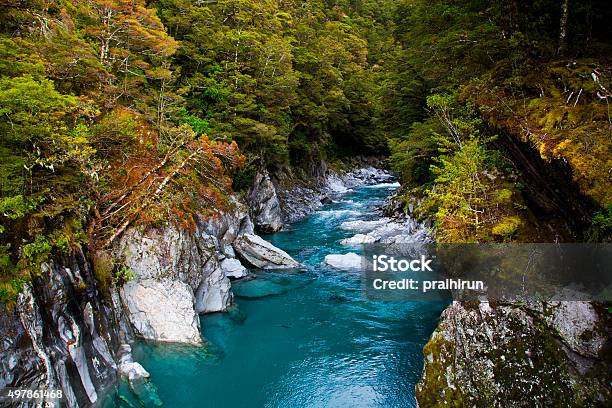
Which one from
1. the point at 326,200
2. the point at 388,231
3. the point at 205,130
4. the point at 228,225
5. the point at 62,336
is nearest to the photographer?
the point at 62,336

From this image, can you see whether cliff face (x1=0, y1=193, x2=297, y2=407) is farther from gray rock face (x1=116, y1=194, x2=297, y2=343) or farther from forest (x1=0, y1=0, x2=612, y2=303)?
forest (x1=0, y1=0, x2=612, y2=303)

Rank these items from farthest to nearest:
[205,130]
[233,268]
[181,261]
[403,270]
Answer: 1. [205,130]
2. [403,270]
3. [233,268]
4. [181,261]

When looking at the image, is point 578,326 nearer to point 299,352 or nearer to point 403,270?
point 299,352

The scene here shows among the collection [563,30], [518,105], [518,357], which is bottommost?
[518,357]

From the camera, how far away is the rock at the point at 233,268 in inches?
617

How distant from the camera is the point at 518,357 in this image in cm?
725

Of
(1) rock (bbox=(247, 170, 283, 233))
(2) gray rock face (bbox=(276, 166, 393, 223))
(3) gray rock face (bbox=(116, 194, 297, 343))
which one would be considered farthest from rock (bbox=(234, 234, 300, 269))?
(2) gray rock face (bbox=(276, 166, 393, 223))

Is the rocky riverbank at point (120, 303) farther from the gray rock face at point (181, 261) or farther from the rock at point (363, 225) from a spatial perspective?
the rock at point (363, 225)

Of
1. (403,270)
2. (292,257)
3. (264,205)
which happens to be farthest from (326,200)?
(403,270)

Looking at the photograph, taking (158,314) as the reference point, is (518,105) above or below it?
above

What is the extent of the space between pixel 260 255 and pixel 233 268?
1609mm

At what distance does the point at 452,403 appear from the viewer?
7.27 meters

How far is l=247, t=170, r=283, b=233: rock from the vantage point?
22.9 meters

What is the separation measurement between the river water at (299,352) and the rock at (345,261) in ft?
2.48
